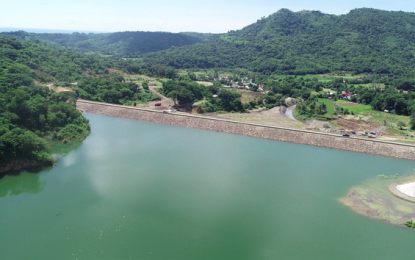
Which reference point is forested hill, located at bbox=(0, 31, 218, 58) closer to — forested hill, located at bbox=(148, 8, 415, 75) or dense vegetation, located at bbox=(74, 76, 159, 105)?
forested hill, located at bbox=(148, 8, 415, 75)

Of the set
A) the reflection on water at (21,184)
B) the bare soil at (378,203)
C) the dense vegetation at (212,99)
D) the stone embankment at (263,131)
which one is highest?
the dense vegetation at (212,99)

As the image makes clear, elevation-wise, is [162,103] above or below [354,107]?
below

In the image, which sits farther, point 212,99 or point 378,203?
point 212,99

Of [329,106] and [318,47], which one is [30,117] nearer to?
[329,106]

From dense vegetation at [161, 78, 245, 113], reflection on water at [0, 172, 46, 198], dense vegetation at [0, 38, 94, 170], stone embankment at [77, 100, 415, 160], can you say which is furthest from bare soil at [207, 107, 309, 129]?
reflection on water at [0, 172, 46, 198]

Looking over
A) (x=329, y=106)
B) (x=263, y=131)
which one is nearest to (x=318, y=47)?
(x=329, y=106)

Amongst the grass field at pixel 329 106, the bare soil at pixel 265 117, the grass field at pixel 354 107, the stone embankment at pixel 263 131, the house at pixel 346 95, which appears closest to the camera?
the stone embankment at pixel 263 131

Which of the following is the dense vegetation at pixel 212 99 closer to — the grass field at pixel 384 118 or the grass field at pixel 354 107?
the grass field at pixel 354 107

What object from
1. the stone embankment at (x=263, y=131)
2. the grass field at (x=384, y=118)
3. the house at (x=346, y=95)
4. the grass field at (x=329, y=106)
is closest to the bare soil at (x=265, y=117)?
the stone embankment at (x=263, y=131)
